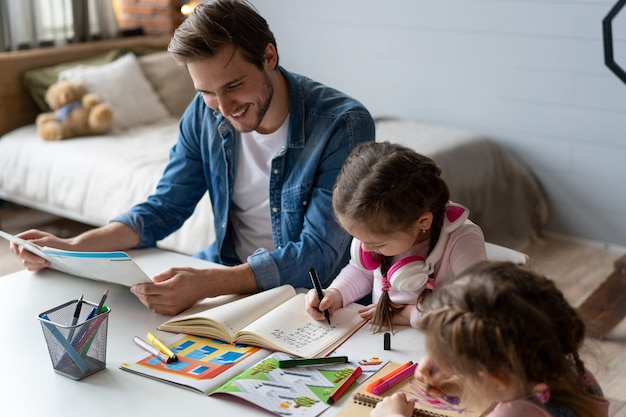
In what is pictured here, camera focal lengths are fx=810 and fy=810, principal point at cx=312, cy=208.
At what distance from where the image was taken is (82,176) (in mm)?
3604

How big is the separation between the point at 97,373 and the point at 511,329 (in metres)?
0.73

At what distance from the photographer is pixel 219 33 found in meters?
1.74

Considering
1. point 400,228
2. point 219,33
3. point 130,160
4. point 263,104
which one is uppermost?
point 219,33

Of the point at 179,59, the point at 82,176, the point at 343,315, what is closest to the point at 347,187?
the point at 343,315

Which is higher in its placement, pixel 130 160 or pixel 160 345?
pixel 160 345

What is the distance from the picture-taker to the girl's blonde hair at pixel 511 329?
97 cm

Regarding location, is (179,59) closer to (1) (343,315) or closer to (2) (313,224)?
(2) (313,224)

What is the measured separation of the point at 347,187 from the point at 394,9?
2.87 metres

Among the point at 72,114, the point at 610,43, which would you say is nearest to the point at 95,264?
the point at 610,43

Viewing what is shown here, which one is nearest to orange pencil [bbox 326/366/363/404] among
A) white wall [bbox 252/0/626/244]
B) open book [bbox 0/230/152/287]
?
open book [bbox 0/230/152/287]

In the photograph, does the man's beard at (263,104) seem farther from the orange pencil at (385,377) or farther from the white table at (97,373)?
the orange pencil at (385,377)

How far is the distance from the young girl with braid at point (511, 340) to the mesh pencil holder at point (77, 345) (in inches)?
23.6

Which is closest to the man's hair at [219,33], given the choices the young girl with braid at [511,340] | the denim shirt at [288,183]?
the denim shirt at [288,183]

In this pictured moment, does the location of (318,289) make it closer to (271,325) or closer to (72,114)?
(271,325)
